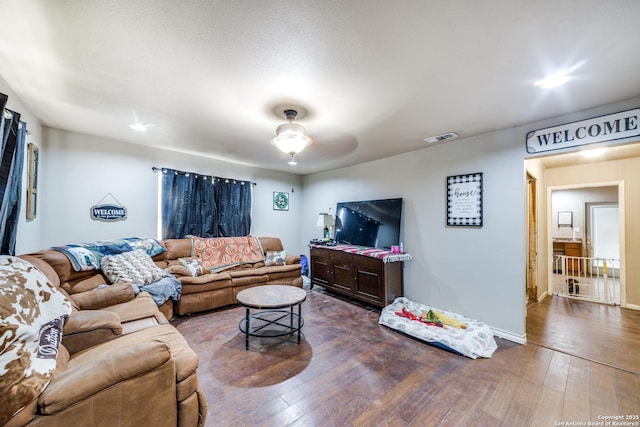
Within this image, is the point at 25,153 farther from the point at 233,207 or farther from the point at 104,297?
the point at 233,207

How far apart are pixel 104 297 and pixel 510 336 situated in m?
4.22

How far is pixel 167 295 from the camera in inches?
117

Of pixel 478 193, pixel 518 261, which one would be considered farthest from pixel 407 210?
pixel 518 261

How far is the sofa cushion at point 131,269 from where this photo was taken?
2789 mm

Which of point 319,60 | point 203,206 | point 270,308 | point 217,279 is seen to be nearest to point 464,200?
point 319,60

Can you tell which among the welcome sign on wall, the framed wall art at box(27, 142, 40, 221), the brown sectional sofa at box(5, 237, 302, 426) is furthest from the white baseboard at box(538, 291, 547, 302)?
the framed wall art at box(27, 142, 40, 221)

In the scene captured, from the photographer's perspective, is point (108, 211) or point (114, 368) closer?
point (114, 368)

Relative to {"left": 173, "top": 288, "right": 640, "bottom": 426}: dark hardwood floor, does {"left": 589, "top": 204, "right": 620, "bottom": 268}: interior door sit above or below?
above

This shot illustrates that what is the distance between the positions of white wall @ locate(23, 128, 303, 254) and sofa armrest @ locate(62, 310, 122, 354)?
5.35ft

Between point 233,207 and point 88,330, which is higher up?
point 233,207

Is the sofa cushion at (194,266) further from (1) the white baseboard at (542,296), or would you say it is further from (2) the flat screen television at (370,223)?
(1) the white baseboard at (542,296)

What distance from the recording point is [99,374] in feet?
3.63

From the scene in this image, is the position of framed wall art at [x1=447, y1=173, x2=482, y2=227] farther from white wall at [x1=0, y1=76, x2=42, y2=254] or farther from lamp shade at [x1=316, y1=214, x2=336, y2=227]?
white wall at [x1=0, y1=76, x2=42, y2=254]

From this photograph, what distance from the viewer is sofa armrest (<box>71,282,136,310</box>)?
220 centimetres
